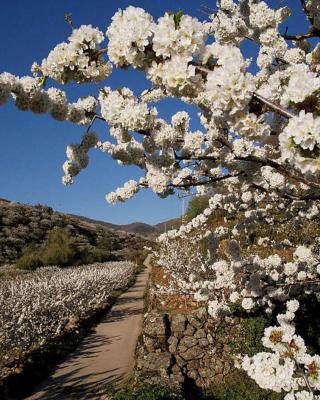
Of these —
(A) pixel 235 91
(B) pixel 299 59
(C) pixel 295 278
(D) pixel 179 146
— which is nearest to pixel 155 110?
(D) pixel 179 146

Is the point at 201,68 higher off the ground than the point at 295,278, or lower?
higher

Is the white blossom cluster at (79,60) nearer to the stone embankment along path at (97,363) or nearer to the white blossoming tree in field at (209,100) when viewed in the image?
the white blossoming tree in field at (209,100)

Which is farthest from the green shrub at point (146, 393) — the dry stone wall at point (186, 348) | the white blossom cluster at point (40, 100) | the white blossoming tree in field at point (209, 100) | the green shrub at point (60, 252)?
the green shrub at point (60, 252)

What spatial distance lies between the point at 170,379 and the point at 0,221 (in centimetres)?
3609

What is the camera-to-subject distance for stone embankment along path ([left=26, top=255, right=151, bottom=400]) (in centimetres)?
722

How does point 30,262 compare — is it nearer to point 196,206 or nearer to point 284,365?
point 196,206

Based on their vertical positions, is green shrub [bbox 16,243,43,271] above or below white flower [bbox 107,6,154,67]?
below

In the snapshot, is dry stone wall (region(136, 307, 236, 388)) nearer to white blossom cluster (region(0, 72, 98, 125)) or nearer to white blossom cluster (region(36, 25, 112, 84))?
white blossom cluster (region(0, 72, 98, 125))

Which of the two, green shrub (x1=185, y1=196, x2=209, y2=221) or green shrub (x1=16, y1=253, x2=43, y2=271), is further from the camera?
green shrub (x1=185, y1=196, x2=209, y2=221)

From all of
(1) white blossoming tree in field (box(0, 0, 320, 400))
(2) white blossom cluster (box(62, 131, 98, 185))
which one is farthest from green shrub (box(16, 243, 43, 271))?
(2) white blossom cluster (box(62, 131, 98, 185))

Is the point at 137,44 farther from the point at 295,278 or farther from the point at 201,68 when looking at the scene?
the point at 295,278

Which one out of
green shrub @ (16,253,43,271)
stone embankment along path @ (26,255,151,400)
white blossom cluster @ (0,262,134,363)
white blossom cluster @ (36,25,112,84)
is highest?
white blossom cluster @ (36,25,112,84)

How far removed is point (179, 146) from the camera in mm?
3176

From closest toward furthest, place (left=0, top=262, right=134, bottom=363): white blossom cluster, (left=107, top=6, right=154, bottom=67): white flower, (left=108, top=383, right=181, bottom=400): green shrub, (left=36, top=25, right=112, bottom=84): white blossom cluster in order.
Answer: (left=107, top=6, right=154, bottom=67): white flower, (left=36, top=25, right=112, bottom=84): white blossom cluster, (left=108, top=383, right=181, bottom=400): green shrub, (left=0, top=262, right=134, bottom=363): white blossom cluster
